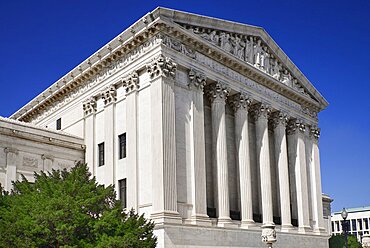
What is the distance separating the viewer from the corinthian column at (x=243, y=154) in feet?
128

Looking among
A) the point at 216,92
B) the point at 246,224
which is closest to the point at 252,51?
the point at 216,92

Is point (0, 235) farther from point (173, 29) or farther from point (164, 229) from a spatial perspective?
point (173, 29)

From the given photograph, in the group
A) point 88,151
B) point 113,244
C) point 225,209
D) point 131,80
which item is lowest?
point 113,244

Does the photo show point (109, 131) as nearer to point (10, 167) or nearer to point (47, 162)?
point (47, 162)

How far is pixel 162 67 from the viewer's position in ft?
111

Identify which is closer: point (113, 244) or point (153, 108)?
point (113, 244)

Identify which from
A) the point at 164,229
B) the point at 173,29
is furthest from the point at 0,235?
the point at 173,29

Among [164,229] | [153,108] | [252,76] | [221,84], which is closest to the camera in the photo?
[164,229]

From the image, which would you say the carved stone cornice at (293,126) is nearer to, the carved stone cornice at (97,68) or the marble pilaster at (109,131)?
the marble pilaster at (109,131)

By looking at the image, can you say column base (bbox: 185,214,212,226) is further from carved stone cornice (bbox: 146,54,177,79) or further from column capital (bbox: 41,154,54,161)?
column capital (bbox: 41,154,54,161)

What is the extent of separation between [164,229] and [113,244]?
286 inches

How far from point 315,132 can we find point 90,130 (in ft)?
80.7

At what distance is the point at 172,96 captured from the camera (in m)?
34.2

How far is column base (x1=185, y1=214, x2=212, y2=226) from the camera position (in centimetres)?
3347
